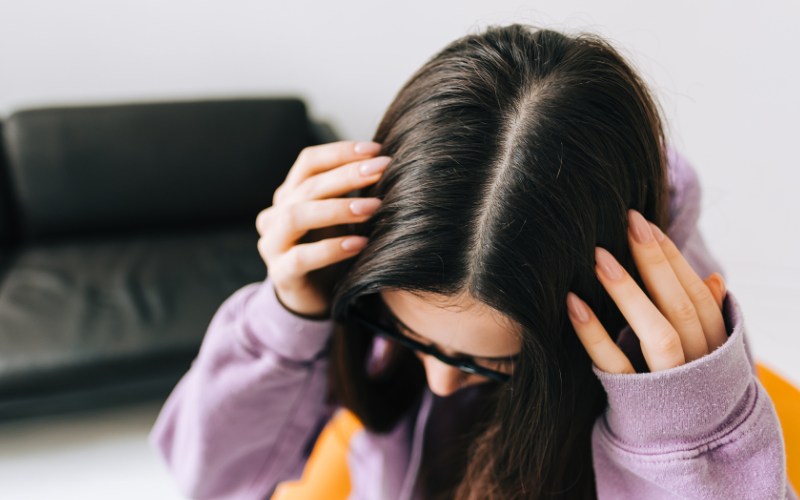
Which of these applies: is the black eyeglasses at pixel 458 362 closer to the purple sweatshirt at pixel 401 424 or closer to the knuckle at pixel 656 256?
the purple sweatshirt at pixel 401 424

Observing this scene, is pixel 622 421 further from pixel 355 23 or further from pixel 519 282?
pixel 355 23

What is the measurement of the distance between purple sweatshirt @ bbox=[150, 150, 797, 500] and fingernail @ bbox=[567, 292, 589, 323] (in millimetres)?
72

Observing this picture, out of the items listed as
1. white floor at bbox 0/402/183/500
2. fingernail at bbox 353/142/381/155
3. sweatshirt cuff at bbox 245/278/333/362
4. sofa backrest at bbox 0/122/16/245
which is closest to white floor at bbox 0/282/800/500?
white floor at bbox 0/402/183/500

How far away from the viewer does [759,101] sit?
1.21m

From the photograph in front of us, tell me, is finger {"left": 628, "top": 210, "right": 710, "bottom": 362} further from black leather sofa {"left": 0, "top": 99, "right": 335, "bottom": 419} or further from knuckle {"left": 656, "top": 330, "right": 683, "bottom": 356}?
black leather sofa {"left": 0, "top": 99, "right": 335, "bottom": 419}

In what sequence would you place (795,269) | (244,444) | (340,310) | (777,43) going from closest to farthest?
(340,310), (244,444), (777,43), (795,269)

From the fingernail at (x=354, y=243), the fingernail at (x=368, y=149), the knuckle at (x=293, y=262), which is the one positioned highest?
the fingernail at (x=368, y=149)

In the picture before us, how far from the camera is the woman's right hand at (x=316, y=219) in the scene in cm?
54

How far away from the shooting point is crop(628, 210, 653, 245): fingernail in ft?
1.59

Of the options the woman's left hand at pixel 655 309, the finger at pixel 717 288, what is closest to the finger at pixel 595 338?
the woman's left hand at pixel 655 309

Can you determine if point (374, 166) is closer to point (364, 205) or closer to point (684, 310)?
point (364, 205)

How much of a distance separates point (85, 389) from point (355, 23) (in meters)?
1.55

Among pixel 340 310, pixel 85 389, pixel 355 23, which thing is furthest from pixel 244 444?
pixel 355 23

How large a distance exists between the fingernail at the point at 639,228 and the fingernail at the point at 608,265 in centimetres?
4
